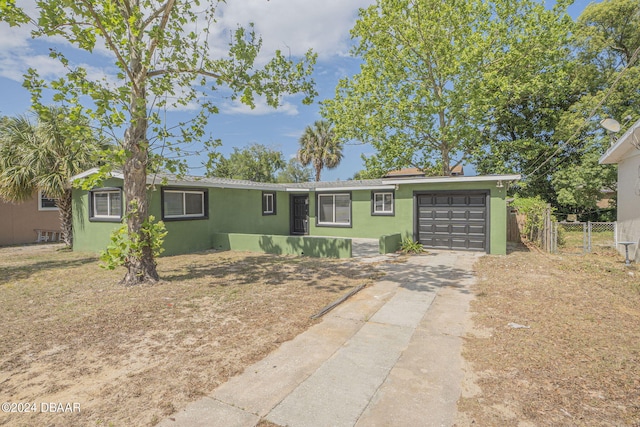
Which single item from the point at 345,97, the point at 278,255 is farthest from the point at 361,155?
the point at 278,255

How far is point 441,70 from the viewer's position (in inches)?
709

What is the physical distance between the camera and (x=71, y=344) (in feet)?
13.0

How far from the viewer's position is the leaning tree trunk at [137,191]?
6.46m

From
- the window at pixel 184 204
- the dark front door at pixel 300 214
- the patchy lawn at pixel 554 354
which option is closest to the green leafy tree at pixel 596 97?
the patchy lawn at pixel 554 354

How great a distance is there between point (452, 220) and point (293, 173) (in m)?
31.4

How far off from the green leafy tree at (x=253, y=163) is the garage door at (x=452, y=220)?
26762mm

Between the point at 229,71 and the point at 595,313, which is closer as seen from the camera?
the point at 595,313

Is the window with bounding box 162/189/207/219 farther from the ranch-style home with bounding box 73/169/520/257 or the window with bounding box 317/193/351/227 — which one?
the window with bounding box 317/193/351/227

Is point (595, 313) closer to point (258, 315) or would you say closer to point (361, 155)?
point (258, 315)

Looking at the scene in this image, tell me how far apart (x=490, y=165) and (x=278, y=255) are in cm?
1652

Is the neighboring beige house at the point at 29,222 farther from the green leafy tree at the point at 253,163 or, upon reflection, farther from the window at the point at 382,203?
the green leafy tree at the point at 253,163

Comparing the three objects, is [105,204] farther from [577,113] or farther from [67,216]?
[577,113]

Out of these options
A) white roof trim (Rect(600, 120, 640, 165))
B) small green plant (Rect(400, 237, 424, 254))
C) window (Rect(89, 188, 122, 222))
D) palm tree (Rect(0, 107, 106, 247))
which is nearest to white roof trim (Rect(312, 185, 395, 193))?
small green plant (Rect(400, 237, 424, 254))

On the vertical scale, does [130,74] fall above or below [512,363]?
above
